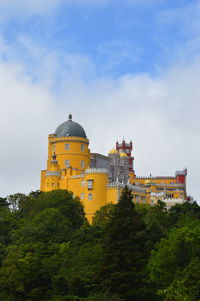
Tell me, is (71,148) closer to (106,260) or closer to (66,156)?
(66,156)

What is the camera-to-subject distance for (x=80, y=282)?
55.5m

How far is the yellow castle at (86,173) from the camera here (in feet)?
293

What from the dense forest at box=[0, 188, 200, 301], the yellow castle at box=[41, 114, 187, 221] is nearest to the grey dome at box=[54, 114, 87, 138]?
the yellow castle at box=[41, 114, 187, 221]

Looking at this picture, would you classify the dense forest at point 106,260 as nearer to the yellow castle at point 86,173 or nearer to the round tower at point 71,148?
the yellow castle at point 86,173

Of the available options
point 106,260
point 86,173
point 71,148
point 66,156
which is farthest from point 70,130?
point 106,260

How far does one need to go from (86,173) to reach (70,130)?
9.23 m

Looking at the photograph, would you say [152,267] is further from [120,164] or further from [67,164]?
[120,164]

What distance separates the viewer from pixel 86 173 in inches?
3570

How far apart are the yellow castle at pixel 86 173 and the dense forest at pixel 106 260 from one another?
542 inches

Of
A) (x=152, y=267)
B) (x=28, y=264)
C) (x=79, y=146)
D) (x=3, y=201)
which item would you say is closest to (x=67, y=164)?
(x=79, y=146)

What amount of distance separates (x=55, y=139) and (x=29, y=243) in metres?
30.0

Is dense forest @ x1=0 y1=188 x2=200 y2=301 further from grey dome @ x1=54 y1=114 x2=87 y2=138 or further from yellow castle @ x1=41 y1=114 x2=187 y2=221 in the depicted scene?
grey dome @ x1=54 y1=114 x2=87 y2=138

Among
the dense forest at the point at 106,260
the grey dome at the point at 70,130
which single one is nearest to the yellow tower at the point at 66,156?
the grey dome at the point at 70,130

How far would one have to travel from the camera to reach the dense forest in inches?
2023
